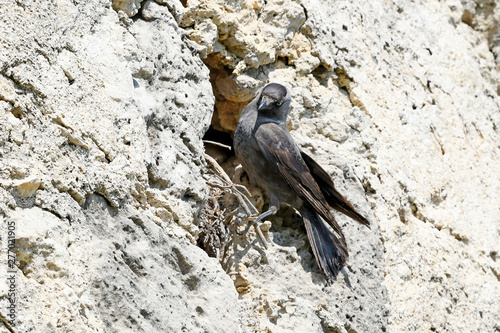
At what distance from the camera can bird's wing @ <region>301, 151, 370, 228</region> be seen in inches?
198

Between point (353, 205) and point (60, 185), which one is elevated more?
point (60, 185)

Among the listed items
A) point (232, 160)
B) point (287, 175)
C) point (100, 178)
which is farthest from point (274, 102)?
point (100, 178)

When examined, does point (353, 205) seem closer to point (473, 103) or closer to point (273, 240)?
point (273, 240)

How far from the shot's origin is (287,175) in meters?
5.31

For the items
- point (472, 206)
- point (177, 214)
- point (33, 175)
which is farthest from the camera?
point (472, 206)

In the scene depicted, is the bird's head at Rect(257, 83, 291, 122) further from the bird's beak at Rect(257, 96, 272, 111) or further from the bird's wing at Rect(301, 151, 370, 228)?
the bird's wing at Rect(301, 151, 370, 228)

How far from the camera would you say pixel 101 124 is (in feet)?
12.8

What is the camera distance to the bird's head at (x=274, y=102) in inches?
206

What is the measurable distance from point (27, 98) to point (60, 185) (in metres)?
0.47

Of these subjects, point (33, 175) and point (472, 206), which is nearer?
point (33, 175)

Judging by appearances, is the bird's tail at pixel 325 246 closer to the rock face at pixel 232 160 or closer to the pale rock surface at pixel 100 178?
the rock face at pixel 232 160

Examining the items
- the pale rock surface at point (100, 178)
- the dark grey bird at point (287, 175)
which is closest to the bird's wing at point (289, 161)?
the dark grey bird at point (287, 175)

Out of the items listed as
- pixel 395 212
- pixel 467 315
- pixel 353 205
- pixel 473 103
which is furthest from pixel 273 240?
pixel 473 103

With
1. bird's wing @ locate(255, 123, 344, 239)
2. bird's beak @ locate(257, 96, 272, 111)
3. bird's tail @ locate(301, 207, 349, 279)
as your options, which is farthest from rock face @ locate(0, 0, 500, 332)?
bird's beak @ locate(257, 96, 272, 111)
